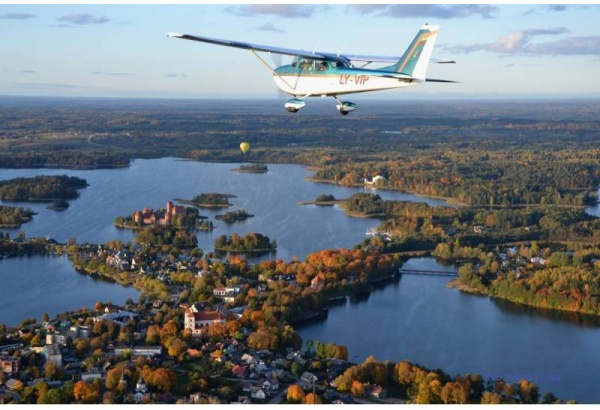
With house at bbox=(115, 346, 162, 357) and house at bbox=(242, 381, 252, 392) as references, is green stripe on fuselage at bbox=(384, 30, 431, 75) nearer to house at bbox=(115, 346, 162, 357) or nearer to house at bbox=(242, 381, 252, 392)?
house at bbox=(242, 381, 252, 392)

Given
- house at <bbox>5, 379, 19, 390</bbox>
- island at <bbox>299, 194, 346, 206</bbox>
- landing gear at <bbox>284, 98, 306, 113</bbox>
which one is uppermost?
landing gear at <bbox>284, 98, 306, 113</bbox>

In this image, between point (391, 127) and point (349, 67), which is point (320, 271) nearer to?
point (349, 67)

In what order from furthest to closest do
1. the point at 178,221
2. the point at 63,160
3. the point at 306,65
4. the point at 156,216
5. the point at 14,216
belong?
the point at 63,160 → the point at 14,216 → the point at 156,216 → the point at 178,221 → the point at 306,65

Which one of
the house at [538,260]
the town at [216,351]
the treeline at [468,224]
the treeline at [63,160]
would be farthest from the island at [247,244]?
the treeline at [63,160]

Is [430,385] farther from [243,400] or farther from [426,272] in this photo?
[426,272]

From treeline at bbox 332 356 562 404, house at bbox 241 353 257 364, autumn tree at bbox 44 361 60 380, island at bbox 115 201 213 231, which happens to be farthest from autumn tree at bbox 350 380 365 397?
island at bbox 115 201 213 231

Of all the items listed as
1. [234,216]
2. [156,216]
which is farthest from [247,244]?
[156,216]

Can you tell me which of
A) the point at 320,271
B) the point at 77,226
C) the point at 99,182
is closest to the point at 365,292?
the point at 320,271
